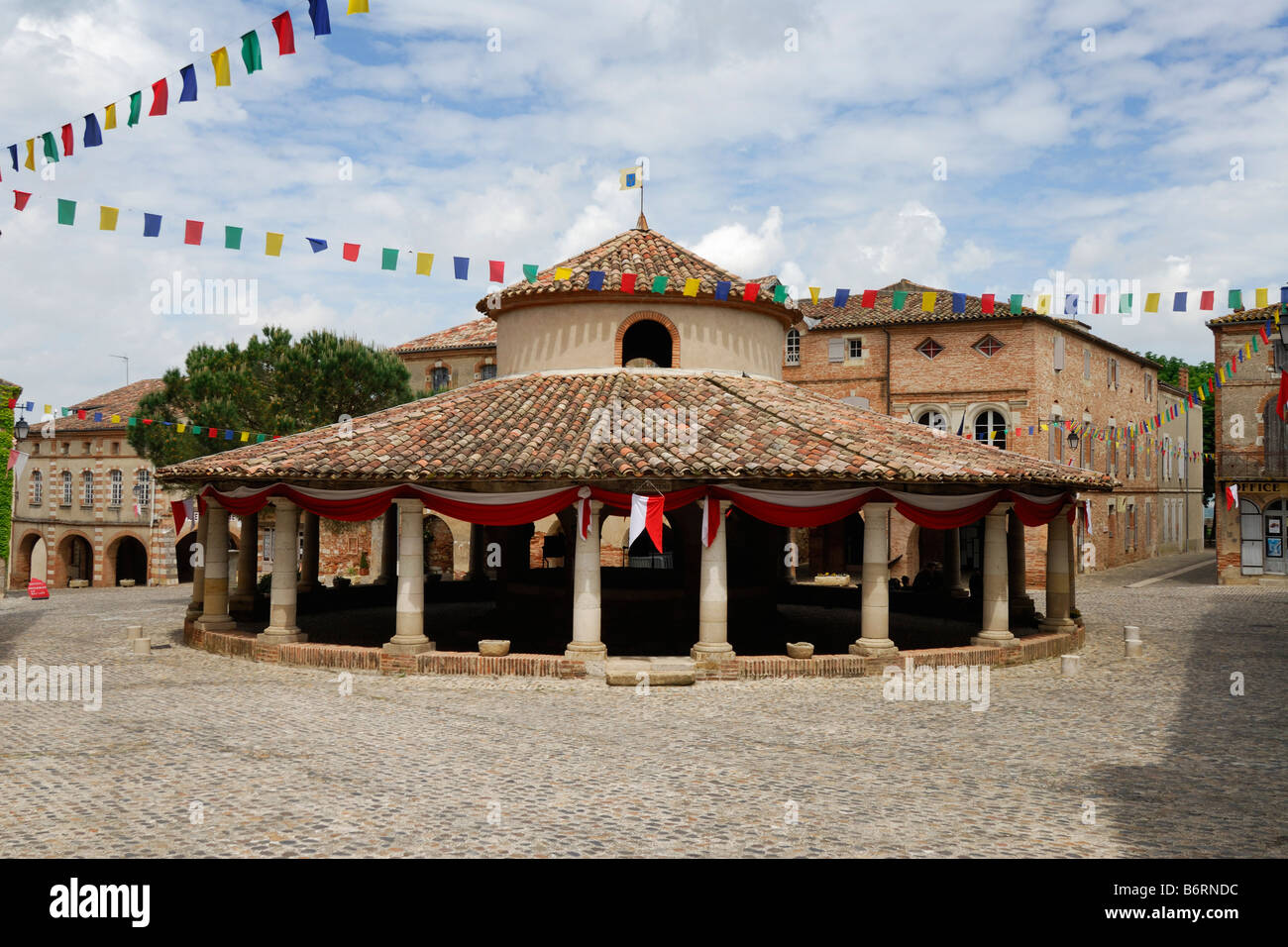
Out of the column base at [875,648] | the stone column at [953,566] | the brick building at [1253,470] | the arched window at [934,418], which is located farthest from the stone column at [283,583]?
the brick building at [1253,470]

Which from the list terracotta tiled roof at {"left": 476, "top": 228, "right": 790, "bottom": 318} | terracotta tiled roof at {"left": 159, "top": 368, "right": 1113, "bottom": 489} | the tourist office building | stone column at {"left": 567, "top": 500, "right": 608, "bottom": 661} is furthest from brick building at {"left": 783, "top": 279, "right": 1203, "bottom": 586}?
stone column at {"left": 567, "top": 500, "right": 608, "bottom": 661}

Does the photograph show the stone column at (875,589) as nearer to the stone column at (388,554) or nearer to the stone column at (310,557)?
the stone column at (310,557)

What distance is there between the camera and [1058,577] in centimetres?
2245

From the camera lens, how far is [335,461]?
1895cm

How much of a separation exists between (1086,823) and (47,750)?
1127cm

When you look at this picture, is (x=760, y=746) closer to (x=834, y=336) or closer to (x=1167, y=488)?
(x=834, y=336)

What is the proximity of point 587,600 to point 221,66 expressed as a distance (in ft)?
33.2

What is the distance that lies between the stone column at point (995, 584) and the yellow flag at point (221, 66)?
1489 cm

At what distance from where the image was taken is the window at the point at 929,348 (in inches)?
1635

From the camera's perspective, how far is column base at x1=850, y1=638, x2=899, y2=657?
1825cm

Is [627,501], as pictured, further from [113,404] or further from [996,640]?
[113,404]

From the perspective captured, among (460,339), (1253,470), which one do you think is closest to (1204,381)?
(1253,470)

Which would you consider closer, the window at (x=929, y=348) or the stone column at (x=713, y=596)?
the stone column at (x=713, y=596)

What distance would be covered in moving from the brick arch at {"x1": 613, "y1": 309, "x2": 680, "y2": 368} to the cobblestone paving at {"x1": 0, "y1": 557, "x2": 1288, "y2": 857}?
8504 mm
